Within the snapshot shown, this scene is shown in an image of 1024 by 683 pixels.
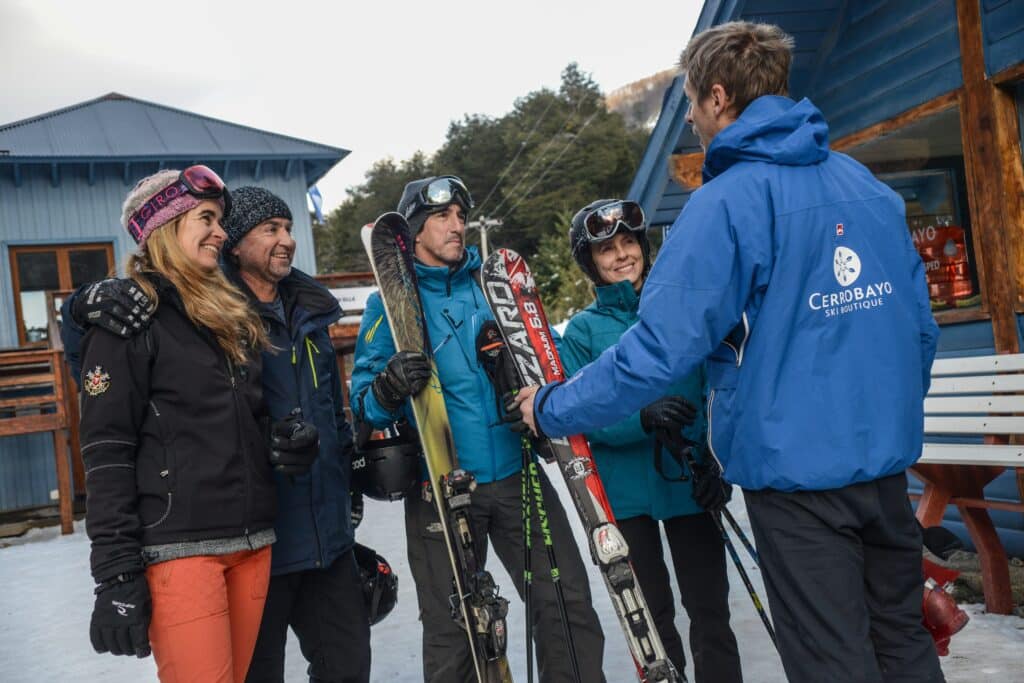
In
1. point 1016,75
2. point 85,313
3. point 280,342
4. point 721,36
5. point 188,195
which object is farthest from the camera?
point 1016,75

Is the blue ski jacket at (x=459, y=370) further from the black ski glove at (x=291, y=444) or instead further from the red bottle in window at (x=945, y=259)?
the red bottle in window at (x=945, y=259)

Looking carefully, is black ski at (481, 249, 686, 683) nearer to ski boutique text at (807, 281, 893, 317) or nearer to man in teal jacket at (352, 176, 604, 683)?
man in teal jacket at (352, 176, 604, 683)

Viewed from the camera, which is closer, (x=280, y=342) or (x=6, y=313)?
(x=280, y=342)

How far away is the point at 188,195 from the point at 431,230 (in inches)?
35.6

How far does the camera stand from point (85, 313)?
2.04 meters

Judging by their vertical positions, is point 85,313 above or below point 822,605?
above

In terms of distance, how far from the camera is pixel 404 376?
8.43ft

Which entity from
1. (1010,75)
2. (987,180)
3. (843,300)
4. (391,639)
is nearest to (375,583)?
(391,639)

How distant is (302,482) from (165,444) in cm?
59

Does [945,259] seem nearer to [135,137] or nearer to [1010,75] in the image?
[1010,75]

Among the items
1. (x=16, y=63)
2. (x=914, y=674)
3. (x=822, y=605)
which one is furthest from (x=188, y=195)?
(x=16, y=63)

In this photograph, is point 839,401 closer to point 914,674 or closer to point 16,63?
point 914,674

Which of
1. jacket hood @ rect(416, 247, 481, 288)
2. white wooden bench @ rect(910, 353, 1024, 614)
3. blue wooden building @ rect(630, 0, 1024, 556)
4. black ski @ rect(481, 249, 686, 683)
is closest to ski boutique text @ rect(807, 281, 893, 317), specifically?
black ski @ rect(481, 249, 686, 683)

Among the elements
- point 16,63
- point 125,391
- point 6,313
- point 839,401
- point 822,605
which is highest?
point 16,63
